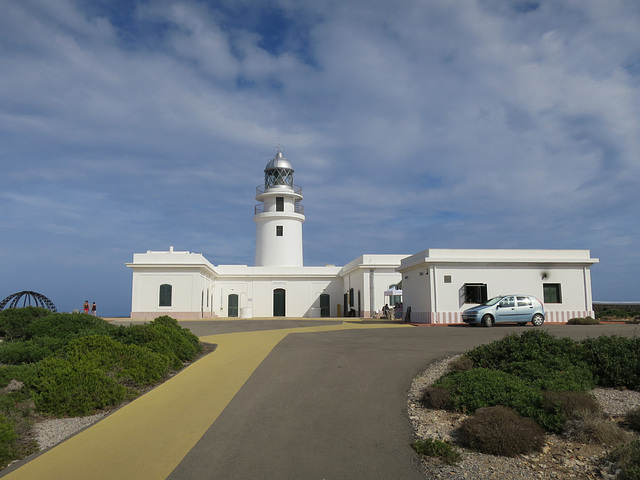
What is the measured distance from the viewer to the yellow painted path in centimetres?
507

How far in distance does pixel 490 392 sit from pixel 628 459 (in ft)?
7.64

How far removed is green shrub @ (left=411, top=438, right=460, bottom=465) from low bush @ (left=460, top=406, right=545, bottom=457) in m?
0.29

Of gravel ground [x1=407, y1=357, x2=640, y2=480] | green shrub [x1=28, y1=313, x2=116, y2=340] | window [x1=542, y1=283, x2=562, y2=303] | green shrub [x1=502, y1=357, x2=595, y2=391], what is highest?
window [x1=542, y1=283, x2=562, y2=303]

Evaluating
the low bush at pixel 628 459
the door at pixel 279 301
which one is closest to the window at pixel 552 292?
the door at pixel 279 301

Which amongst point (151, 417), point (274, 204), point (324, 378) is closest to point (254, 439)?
point (151, 417)

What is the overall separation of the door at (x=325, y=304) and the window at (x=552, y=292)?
16387 mm

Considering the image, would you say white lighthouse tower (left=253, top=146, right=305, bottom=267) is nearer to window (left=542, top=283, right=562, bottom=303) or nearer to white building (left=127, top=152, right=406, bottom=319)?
white building (left=127, top=152, right=406, bottom=319)

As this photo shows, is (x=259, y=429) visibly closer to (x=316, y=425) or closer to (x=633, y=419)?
(x=316, y=425)

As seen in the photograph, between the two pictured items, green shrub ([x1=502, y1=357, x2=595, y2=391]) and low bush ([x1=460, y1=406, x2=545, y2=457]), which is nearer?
low bush ([x1=460, y1=406, x2=545, y2=457])

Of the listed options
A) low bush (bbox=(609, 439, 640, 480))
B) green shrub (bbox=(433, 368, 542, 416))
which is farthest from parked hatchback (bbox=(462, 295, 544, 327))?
low bush (bbox=(609, 439, 640, 480))

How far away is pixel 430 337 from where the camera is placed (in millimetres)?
16312

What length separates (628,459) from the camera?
14.9 ft

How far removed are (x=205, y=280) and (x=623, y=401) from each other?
94.5 feet

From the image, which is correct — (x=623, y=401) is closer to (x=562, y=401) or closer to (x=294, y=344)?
(x=562, y=401)
